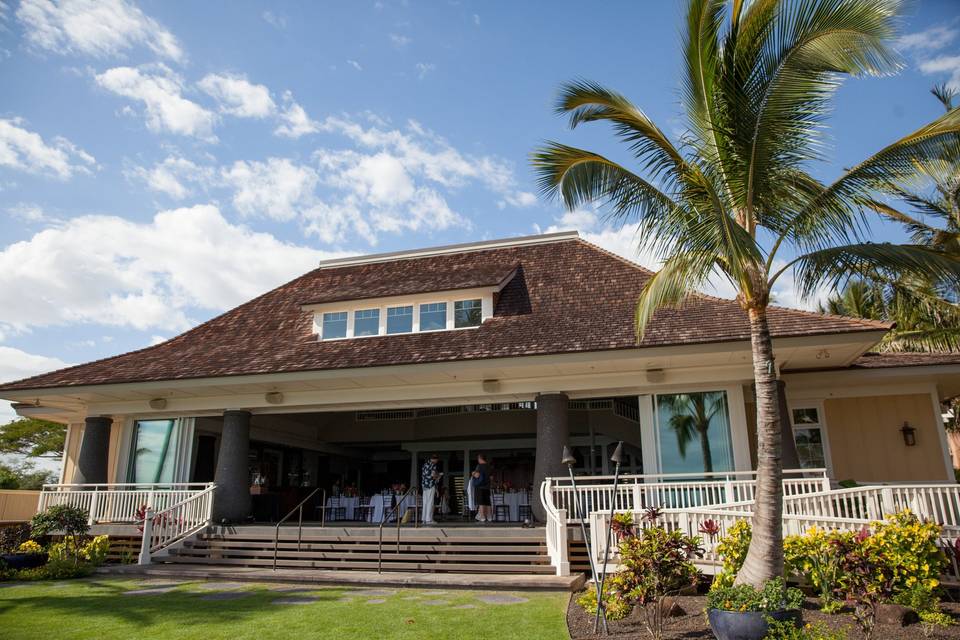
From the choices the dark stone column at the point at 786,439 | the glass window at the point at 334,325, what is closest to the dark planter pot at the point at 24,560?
the glass window at the point at 334,325

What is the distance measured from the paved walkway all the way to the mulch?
191 centimetres

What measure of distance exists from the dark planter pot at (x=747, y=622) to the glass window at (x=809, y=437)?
9752 mm

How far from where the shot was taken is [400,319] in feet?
52.9

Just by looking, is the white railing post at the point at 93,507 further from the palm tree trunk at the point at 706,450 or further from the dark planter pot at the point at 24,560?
the palm tree trunk at the point at 706,450

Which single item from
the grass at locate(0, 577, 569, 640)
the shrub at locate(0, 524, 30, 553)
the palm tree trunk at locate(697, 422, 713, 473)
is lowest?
the grass at locate(0, 577, 569, 640)

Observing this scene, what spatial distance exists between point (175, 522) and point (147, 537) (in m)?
0.75

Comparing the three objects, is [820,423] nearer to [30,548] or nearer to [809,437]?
[809,437]

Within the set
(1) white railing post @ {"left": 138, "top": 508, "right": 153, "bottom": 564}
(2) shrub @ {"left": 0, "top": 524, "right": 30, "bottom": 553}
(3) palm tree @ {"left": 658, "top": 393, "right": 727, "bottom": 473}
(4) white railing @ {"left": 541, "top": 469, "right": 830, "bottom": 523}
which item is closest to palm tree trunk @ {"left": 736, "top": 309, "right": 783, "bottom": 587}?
(4) white railing @ {"left": 541, "top": 469, "right": 830, "bottom": 523}

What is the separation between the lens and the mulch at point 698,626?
654 centimetres

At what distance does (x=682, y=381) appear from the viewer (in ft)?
45.5

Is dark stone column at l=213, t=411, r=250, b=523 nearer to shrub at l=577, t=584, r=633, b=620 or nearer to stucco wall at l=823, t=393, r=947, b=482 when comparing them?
shrub at l=577, t=584, r=633, b=620

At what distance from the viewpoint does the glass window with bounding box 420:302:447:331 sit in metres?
15.8

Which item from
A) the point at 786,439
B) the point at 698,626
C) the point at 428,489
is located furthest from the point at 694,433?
the point at 698,626

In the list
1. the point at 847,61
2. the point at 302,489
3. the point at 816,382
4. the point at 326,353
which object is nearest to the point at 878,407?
the point at 816,382
